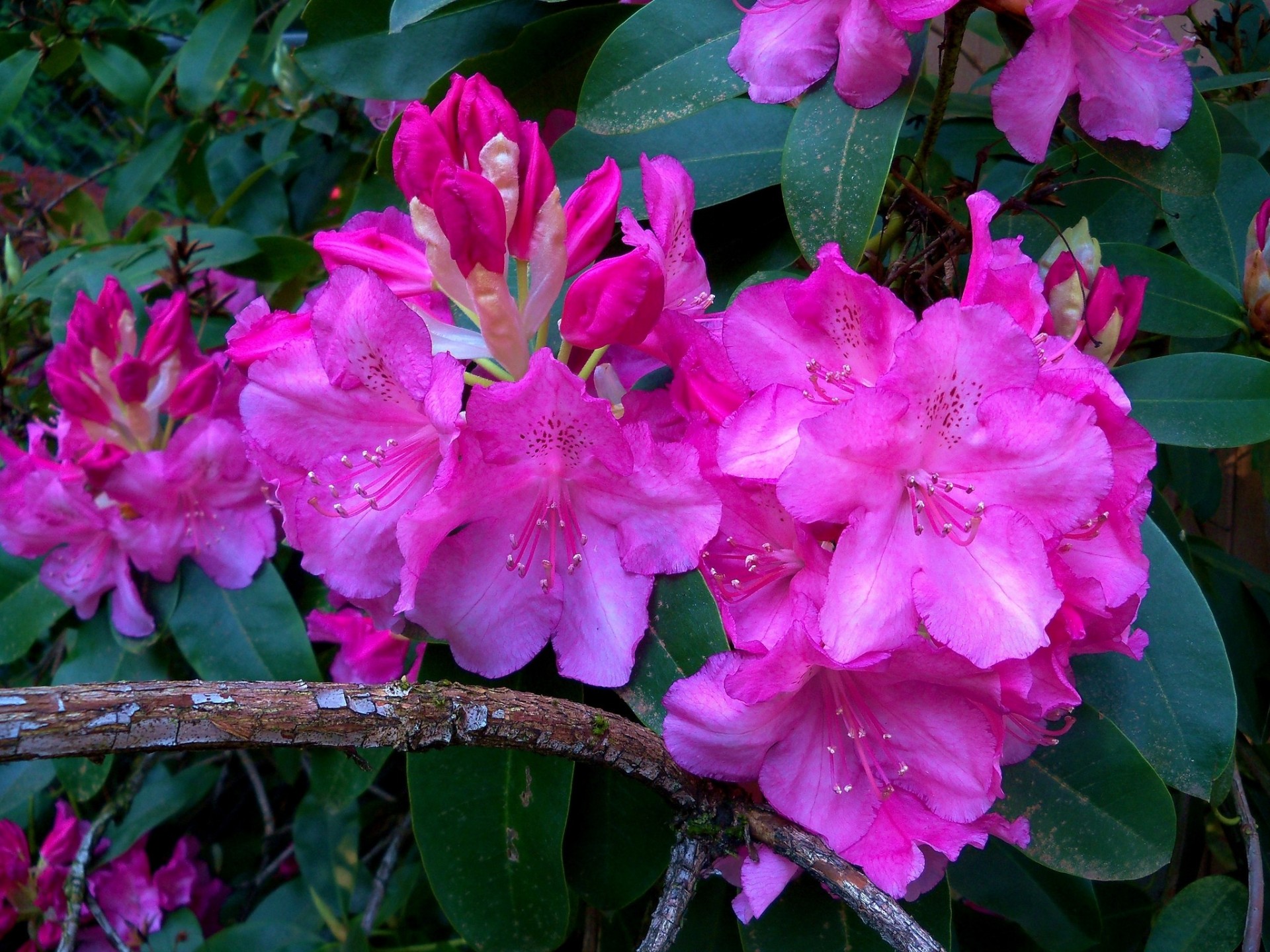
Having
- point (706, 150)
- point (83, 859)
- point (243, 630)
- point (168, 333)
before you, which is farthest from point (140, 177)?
point (706, 150)

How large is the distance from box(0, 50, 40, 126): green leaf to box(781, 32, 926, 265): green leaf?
1.34 metres

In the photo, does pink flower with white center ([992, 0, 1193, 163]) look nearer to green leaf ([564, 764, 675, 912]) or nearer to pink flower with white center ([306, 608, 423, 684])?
green leaf ([564, 764, 675, 912])

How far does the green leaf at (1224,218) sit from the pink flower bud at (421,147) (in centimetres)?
76

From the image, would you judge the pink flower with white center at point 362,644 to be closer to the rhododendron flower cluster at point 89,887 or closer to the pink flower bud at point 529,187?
the pink flower bud at point 529,187

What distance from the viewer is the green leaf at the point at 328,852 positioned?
1424 millimetres

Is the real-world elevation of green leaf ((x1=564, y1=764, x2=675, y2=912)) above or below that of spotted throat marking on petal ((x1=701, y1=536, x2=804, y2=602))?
below

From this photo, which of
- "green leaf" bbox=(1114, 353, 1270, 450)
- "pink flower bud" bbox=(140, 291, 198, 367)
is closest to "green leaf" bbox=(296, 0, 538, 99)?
"pink flower bud" bbox=(140, 291, 198, 367)

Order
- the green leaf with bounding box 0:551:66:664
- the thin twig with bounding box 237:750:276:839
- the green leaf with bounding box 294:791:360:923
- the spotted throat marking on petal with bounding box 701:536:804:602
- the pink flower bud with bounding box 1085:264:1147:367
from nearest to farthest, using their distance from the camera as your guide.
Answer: the spotted throat marking on petal with bounding box 701:536:804:602 < the pink flower bud with bounding box 1085:264:1147:367 < the green leaf with bounding box 0:551:66:664 < the green leaf with bounding box 294:791:360:923 < the thin twig with bounding box 237:750:276:839

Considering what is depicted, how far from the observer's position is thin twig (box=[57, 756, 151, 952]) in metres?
1.16

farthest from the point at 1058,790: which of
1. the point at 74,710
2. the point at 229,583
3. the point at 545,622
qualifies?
the point at 229,583

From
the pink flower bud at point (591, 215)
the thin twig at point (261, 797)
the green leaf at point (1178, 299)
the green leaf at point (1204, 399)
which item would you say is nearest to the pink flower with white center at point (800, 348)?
the pink flower bud at point (591, 215)

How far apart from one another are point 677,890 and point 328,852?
3.33 feet

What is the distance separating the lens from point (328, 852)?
145 centimetres

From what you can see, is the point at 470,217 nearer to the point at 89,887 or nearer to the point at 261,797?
the point at 261,797
